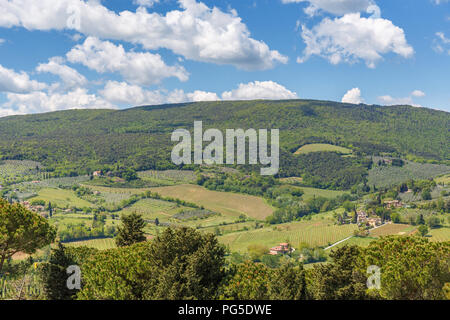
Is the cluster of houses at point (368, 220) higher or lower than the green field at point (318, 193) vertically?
lower

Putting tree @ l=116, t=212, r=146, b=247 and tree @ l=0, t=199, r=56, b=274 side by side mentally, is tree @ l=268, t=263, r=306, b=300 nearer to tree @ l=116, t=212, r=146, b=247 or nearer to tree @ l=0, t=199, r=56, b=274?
tree @ l=116, t=212, r=146, b=247

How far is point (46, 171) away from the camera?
7544 inches

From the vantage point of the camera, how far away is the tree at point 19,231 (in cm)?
2499

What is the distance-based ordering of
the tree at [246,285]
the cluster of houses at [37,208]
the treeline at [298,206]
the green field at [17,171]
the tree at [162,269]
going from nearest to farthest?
the tree at [162,269] < the tree at [246,285] < the cluster of houses at [37,208] < the treeline at [298,206] < the green field at [17,171]

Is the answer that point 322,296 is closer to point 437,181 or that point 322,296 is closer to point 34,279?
point 34,279

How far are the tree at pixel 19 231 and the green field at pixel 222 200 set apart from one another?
107732mm

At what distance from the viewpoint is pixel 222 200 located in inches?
5974

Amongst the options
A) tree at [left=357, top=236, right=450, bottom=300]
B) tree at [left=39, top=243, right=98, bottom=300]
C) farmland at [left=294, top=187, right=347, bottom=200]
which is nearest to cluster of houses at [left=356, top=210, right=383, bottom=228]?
farmland at [left=294, top=187, right=347, bottom=200]

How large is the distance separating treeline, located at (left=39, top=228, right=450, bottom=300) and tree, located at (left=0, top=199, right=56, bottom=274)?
5.91 metres

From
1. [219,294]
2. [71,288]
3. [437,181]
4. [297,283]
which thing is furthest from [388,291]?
[437,181]

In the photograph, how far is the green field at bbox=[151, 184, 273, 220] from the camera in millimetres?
138500

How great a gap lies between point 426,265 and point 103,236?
335 ft

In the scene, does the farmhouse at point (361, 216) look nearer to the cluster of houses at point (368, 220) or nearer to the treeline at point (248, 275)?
the cluster of houses at point (368, 220)

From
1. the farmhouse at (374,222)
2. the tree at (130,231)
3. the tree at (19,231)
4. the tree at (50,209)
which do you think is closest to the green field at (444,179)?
the farmhouse at (374,222)
